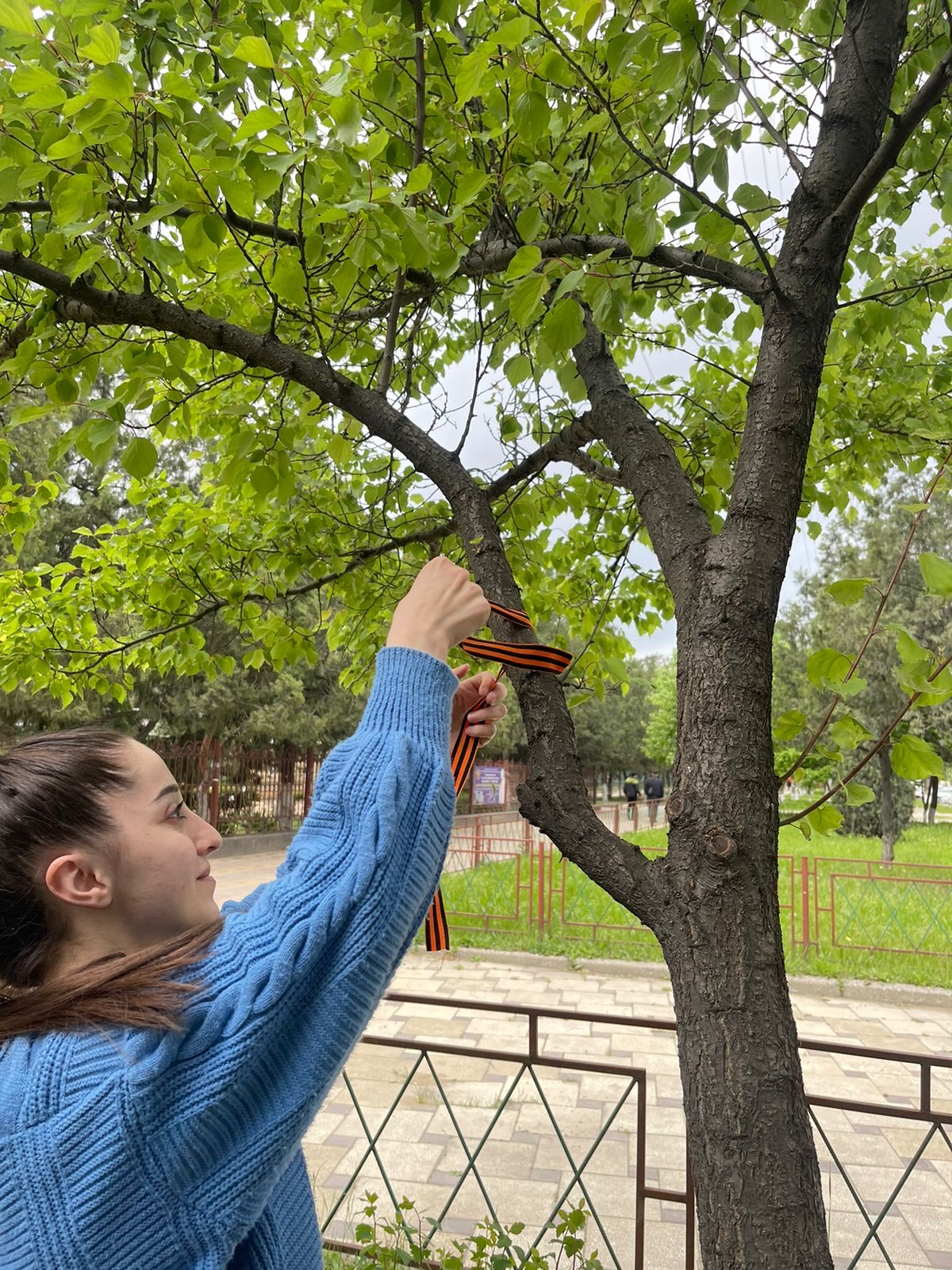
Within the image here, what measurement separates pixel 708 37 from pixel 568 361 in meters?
0.79

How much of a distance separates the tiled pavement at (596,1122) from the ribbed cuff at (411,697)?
2623 mm

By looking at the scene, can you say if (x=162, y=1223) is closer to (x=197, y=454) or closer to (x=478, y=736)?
(x=478, y=736)

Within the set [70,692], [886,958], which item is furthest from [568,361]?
[886,958]

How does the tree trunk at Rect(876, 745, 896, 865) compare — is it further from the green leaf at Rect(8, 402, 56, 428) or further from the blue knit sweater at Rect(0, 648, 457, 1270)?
the blue knit sweater at Rect(0, 648, 457, 1270)

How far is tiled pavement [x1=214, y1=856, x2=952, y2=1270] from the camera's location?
15.0ft

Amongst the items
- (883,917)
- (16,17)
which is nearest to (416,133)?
(16,17)

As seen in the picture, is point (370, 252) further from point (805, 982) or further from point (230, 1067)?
point (805, 982)

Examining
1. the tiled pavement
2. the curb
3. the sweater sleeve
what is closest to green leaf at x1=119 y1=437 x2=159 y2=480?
the sweater sleeve

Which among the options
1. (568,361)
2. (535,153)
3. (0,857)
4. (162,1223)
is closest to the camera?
(162,1223)

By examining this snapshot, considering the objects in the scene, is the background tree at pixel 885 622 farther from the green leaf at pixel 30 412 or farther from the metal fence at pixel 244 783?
the green leaf at pixel 30 412

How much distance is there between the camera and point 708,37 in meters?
1.87

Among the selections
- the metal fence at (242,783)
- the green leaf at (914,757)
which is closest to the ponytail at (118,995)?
the green leaf at (914,757)

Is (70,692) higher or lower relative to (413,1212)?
higher

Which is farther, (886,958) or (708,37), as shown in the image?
(886,958)
